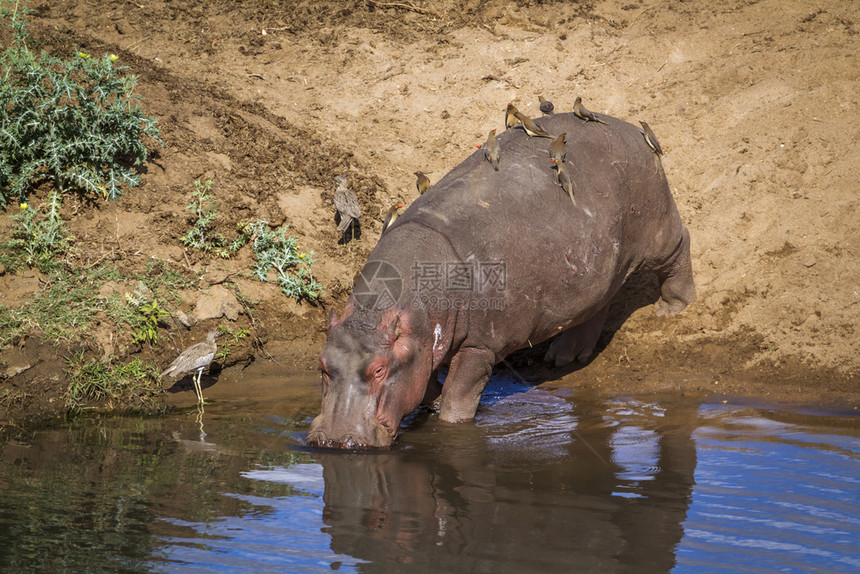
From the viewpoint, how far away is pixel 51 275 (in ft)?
25.4

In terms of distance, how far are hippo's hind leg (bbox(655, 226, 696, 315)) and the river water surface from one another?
157 centimetres

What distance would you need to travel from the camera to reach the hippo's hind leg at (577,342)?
8250mm

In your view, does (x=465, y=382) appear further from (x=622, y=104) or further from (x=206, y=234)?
(x=622, y=104)

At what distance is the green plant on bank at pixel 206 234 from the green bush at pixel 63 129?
2.14 ft

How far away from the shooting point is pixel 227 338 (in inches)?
319

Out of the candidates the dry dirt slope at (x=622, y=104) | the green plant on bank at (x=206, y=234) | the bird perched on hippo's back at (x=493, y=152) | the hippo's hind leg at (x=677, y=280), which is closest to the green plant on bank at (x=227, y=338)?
the green plant on bank at (x=206, y=234)

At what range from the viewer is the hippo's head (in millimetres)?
5766

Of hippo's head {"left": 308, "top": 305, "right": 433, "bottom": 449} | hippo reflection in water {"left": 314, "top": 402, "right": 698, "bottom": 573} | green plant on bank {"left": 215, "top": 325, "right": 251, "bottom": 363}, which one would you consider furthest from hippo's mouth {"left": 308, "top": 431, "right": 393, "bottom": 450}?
green plant on bank {"left": 215, "top": 325, "right": 251, "bottom": 363}

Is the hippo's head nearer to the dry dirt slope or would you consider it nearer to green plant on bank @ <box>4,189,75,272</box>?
the dry dirt slope

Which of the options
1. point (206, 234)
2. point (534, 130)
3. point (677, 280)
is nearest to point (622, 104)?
point (677, 280)

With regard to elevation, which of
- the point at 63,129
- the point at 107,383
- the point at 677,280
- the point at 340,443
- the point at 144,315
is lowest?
the point at 340,443

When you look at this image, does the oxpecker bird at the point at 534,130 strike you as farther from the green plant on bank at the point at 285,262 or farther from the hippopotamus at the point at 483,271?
the green plant on bank at the point at 285,262

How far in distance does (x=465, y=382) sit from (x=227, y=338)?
263 cm

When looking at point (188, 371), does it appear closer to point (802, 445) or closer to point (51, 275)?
point (51, 275)
